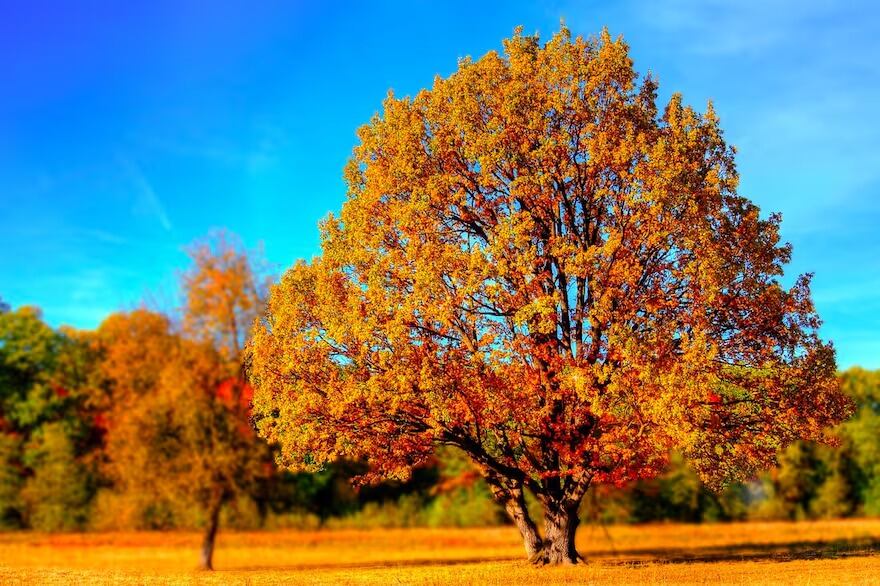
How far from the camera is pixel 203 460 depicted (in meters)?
41.4

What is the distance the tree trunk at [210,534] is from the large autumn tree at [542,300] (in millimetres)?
12243

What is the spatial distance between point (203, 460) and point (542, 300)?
22800mm

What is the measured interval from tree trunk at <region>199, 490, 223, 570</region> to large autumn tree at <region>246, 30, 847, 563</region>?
1224 centimetres

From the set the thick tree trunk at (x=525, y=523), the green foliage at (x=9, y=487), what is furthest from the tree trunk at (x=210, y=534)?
the green foliage at (x=9, y=487)

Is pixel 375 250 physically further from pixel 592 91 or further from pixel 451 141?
pixel 592 91

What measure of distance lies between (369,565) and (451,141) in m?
22.3

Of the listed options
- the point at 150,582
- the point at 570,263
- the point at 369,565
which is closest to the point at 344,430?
the point at 150,582

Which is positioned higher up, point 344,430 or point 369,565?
point 344,430

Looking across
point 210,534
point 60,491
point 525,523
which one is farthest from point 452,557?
point 60,491

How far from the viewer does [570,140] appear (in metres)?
31.0

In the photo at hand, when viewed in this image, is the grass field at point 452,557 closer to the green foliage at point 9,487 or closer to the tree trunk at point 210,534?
the tree trunk at point 210,534

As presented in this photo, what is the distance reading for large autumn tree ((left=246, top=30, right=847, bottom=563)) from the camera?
28438mm

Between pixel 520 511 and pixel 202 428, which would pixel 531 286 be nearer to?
pixel 520 511

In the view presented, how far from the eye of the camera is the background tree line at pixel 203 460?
42125 mm
